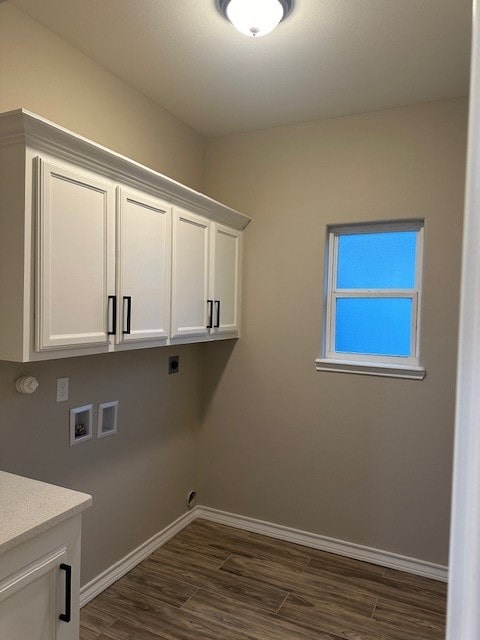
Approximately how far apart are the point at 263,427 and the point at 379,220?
1.66m

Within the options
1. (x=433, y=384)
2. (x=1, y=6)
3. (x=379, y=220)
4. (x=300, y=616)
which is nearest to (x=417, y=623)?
(x=300, y=616)

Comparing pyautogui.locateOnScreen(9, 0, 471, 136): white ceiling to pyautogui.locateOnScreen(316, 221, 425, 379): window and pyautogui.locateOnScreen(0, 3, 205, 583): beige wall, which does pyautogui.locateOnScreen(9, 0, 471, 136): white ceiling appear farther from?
pyautogui.locateOnScreen(316, 221, 425, 379): window

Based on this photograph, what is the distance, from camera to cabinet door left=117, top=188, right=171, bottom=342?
2.13 m

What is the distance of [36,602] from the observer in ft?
4.53

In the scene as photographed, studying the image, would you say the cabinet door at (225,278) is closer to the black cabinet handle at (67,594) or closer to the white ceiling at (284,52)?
the white ceiling at (284,52)

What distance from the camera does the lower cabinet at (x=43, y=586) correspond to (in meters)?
1.29

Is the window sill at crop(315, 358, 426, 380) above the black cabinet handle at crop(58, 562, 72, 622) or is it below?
above

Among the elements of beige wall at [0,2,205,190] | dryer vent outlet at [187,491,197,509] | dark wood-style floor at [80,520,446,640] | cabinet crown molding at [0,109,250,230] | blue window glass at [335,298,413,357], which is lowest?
dark wood-style floor at [80,520,446,640]

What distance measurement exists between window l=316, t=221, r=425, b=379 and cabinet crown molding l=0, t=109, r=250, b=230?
1.07 metres

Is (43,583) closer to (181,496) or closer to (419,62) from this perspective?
(181,496)

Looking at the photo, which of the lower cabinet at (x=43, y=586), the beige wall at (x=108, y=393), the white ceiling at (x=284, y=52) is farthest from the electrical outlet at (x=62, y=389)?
the white ceiling at (x=284, y=52)

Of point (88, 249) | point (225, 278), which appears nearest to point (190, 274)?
point (225, 278)

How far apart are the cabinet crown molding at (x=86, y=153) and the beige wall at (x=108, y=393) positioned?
1.31 ft

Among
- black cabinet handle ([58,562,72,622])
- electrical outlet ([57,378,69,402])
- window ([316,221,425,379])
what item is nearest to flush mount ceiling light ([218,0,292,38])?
window ([316,221,425,379])
